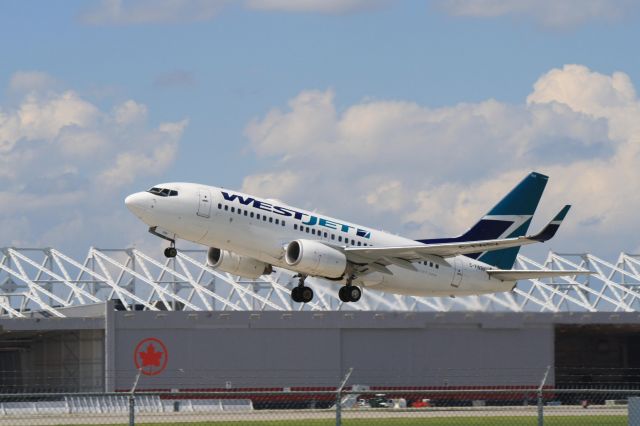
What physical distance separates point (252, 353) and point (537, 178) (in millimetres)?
22728

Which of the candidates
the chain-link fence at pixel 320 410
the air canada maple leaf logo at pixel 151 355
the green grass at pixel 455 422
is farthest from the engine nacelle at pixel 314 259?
the air canada maple leaf logo at pixel 151 355

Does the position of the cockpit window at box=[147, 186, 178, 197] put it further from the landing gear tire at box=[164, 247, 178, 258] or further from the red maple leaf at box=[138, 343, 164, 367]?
the red maple leaf at box=[138, 343, 164, 367]

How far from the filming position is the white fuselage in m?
51.8

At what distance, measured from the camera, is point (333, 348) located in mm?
83438

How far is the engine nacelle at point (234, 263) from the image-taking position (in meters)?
A: 57.1

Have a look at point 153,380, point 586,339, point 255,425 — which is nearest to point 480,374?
point 153,380

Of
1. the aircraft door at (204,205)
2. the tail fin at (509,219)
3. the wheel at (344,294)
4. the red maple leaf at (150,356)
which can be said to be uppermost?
the tail fin at (509,219)

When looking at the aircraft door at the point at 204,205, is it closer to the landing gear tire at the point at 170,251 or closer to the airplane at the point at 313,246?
the airplane at the point at 313,246

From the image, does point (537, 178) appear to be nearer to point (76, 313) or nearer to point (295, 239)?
point (295, 239)

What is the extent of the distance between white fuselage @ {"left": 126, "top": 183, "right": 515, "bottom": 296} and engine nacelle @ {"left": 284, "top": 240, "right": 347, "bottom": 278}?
0.51 metres

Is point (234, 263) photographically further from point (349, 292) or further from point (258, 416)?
point (258, 416)

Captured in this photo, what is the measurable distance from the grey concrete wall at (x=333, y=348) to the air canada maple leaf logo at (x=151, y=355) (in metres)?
0.26

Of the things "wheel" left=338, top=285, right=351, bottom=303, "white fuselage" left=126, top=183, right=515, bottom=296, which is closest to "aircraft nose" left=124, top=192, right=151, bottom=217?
"white fuselage" left=126, top=183, right=515, bottom=296

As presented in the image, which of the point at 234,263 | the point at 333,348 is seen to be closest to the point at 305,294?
the point at 234,263
